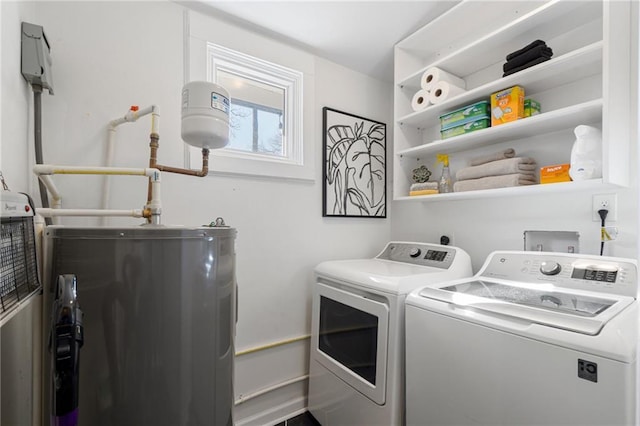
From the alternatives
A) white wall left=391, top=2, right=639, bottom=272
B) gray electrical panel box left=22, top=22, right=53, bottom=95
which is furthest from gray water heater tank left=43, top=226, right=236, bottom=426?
white wall left=391, top=2, right=639, bottom=272

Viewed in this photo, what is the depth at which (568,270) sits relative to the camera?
4.11 ft

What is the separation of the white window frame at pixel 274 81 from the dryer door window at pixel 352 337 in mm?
913

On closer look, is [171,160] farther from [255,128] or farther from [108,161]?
[255,128]

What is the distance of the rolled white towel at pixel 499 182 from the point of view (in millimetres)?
1432

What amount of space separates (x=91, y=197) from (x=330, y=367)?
4.92 ft

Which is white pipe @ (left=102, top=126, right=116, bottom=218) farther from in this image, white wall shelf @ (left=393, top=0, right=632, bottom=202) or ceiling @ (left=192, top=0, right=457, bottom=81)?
white wall shelf @ (left=393, top=0, right=632, bottom=202)

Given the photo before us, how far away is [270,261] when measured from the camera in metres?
1.84

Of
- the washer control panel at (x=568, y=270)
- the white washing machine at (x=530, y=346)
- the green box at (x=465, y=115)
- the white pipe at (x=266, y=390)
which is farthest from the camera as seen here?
the white pipe at (x=266, y=390)

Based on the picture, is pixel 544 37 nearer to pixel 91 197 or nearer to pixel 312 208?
pixel 312 208

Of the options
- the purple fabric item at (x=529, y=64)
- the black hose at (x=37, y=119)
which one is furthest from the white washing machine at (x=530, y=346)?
the black hose at (x=37, y=119)

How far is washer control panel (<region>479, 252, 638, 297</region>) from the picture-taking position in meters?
1.11

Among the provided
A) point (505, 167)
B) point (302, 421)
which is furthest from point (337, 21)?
point (302, 421)

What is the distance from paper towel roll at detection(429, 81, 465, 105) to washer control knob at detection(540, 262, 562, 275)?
103cm

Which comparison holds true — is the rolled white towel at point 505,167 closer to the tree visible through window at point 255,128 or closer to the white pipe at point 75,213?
the tree visible through window at point 255,128
